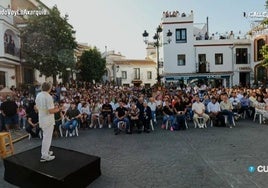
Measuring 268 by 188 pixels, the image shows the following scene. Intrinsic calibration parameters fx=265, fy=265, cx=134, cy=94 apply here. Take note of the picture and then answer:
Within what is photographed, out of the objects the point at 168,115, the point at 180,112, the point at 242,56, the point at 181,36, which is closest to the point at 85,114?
the point at 168,115

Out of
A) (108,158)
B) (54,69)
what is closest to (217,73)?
(54,69)

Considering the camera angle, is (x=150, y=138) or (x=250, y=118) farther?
(x=250, y=118)

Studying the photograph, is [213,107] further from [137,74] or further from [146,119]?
[137,74]

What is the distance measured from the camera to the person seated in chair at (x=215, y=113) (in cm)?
1186

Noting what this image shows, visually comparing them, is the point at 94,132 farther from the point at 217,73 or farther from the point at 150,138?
the point at 217,73

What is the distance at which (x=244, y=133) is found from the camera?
32.8 ft

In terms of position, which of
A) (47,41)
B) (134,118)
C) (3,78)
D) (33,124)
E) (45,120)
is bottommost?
(33,124)

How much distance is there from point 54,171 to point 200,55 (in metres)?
29.9

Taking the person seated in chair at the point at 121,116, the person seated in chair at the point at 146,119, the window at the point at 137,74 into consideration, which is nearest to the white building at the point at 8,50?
the person seated in chair at the point at 121,116

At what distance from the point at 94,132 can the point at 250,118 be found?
821 centimetres

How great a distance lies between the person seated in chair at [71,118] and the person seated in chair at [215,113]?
19.6 feet

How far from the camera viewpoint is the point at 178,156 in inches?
281

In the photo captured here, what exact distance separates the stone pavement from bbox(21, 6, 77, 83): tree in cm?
1430

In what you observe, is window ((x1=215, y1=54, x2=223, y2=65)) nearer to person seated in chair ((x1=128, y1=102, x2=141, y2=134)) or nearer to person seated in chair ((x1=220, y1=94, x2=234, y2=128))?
person seated in chair ((x1=220, y1=94, x2=234, y2=128))
